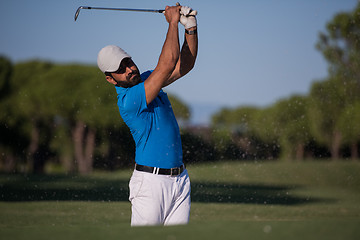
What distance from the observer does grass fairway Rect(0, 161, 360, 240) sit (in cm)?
305

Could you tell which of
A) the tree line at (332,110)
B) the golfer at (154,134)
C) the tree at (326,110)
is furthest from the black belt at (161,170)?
the tree at (326,110)

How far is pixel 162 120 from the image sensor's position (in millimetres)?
4301

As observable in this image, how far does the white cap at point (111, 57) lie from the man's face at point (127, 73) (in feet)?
0.18

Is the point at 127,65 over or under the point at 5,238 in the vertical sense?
over

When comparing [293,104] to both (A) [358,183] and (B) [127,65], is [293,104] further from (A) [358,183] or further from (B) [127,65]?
(B) [127,65]

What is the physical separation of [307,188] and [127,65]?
13657 millimetres

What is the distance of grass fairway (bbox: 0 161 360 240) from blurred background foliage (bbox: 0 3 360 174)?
678 centimetres

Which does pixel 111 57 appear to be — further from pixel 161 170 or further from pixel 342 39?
pixel 342 39

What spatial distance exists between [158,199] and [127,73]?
3.35 feet

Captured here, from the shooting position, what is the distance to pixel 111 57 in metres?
4.30

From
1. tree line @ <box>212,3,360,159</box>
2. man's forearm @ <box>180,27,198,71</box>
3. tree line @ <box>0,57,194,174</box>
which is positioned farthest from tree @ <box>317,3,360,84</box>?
man's forearm @ <box>180,27,198,71</box>

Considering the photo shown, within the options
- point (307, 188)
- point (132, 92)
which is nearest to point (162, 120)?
point (132, 92)

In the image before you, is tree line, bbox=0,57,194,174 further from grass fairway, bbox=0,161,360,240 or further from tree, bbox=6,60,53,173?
grass fairway, bbox=0,161,360,240

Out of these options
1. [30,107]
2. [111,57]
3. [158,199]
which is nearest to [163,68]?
[111,57]
